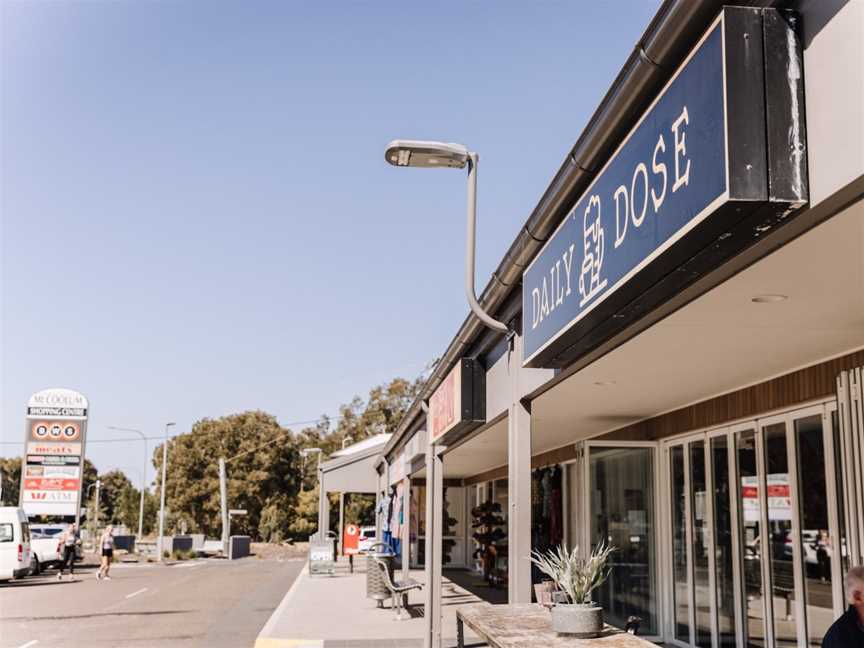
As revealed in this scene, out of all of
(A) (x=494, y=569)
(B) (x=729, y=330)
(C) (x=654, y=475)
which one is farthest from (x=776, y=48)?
(A) (x=494, y=569)

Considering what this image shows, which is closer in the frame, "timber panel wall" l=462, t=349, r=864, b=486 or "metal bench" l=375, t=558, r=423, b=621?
"timber panel wall" l=462, t=349, r=864, b=486

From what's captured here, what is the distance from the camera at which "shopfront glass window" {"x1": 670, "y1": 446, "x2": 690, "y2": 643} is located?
37.0 feet

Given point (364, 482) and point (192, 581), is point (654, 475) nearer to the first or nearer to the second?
point (192, 581)

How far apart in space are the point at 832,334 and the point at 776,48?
3427 millimetres

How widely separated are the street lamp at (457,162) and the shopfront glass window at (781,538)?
2.91m

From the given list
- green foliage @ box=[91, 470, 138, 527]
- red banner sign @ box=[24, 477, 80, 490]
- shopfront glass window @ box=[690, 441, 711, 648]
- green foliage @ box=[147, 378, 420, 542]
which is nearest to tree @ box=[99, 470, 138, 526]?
green foliage @ box=[91, 470, 138, 527]

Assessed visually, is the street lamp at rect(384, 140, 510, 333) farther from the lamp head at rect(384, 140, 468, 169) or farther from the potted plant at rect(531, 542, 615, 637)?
the potted plant at rect(531, 542, 615, 637)

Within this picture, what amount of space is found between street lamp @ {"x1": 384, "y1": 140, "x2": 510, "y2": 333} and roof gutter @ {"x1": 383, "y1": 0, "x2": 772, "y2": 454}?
28 cm

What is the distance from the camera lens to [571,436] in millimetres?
14469

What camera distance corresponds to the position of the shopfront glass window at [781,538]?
335 inches

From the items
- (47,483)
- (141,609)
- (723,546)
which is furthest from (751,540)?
(47,483)

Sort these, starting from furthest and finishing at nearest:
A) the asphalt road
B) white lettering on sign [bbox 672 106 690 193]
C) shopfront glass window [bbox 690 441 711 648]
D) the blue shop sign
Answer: the asphalt road
shopfront glass window [bbox 690 441 711 648]
white lettering on sign [bbox 672 106 690 193]
the blue shop sign

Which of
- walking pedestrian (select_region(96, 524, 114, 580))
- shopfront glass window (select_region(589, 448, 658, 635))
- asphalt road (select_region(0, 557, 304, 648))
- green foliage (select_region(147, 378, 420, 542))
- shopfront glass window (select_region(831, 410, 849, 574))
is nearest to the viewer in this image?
shopfront glass window (select_region(831, 410, 849, 574))

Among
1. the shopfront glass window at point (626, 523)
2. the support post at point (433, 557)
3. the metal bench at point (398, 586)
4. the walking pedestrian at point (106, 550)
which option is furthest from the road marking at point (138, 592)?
the shopfront glass window at point (626, 523)
